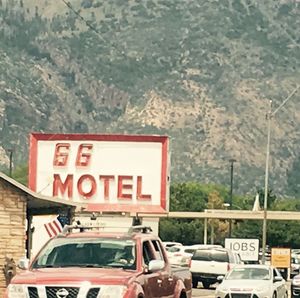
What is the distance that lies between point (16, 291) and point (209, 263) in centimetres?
3220

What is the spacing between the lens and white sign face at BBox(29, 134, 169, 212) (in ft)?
155

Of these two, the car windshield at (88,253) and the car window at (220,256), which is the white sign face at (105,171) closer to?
the car window at (220,256)

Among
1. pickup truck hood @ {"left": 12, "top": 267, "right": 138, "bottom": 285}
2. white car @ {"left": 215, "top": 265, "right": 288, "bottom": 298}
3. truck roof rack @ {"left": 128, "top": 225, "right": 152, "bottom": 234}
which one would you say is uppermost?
truck roof rack @ {"left": 128, "top": 225, "right": 152, "bottom": 234}

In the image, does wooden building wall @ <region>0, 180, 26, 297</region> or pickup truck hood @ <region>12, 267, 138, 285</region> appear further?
wooden building wall @ <region>0, 180, 26, 297</region>

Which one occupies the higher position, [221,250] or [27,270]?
[27,270]

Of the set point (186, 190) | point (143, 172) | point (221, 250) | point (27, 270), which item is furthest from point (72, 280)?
point (186, 190)

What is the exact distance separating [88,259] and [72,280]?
1293 millimetres

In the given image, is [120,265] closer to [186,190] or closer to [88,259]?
[88,259]

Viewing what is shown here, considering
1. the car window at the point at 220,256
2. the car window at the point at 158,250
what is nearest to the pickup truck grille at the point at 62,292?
the car window at the point at 158,250

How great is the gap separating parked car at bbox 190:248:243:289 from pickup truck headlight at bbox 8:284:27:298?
31744mm

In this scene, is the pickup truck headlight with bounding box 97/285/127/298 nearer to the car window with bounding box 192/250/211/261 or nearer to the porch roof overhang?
the porch roof overhang

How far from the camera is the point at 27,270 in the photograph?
19609mm

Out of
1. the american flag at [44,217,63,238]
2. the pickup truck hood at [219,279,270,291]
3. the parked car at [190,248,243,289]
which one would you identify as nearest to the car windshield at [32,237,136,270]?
the american flag at [44,217,63,238]

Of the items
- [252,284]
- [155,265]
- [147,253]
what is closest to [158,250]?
[147,253]
